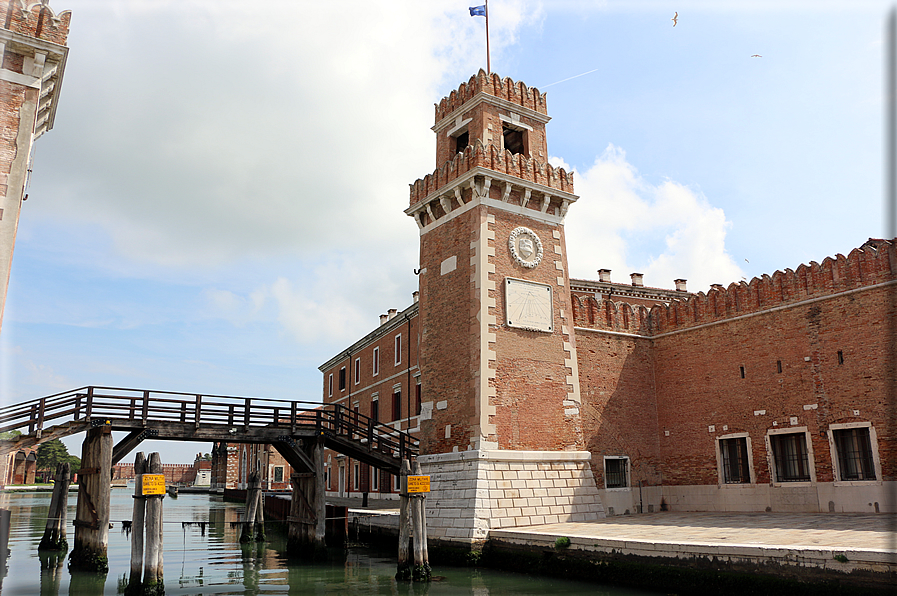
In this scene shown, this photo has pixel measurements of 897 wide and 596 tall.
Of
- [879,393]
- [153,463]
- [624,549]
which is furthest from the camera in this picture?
[879,393]

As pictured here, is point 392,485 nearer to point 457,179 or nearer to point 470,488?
point 470,488

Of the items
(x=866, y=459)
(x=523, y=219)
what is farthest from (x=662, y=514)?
(x=523, y=219)

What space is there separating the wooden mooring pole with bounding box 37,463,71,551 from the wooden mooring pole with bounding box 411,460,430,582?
1160 centimetres

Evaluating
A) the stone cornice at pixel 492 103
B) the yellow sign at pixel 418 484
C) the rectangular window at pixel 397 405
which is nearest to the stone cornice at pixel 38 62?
the stone cornice at pixel 492 103

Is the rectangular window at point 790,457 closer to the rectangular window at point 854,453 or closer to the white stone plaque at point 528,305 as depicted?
the rectangular window at point 854,453

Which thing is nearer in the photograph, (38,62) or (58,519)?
(38,62)

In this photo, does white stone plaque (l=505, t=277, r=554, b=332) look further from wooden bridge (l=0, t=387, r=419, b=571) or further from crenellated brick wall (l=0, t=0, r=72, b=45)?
crenellated brick wall (l=0, t=0, r=72, b=45)

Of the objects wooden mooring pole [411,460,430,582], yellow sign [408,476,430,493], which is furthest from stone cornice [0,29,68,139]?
wooden mooring pole [411,460,430,582]

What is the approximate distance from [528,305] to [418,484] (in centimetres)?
598

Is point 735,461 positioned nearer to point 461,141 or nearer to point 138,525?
point 461,141

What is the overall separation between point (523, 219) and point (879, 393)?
944cm

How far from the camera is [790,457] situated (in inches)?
632

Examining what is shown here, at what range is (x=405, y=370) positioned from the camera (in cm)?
2798

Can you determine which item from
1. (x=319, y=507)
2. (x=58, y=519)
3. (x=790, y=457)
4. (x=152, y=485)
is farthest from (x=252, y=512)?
(x=790, y=457)
